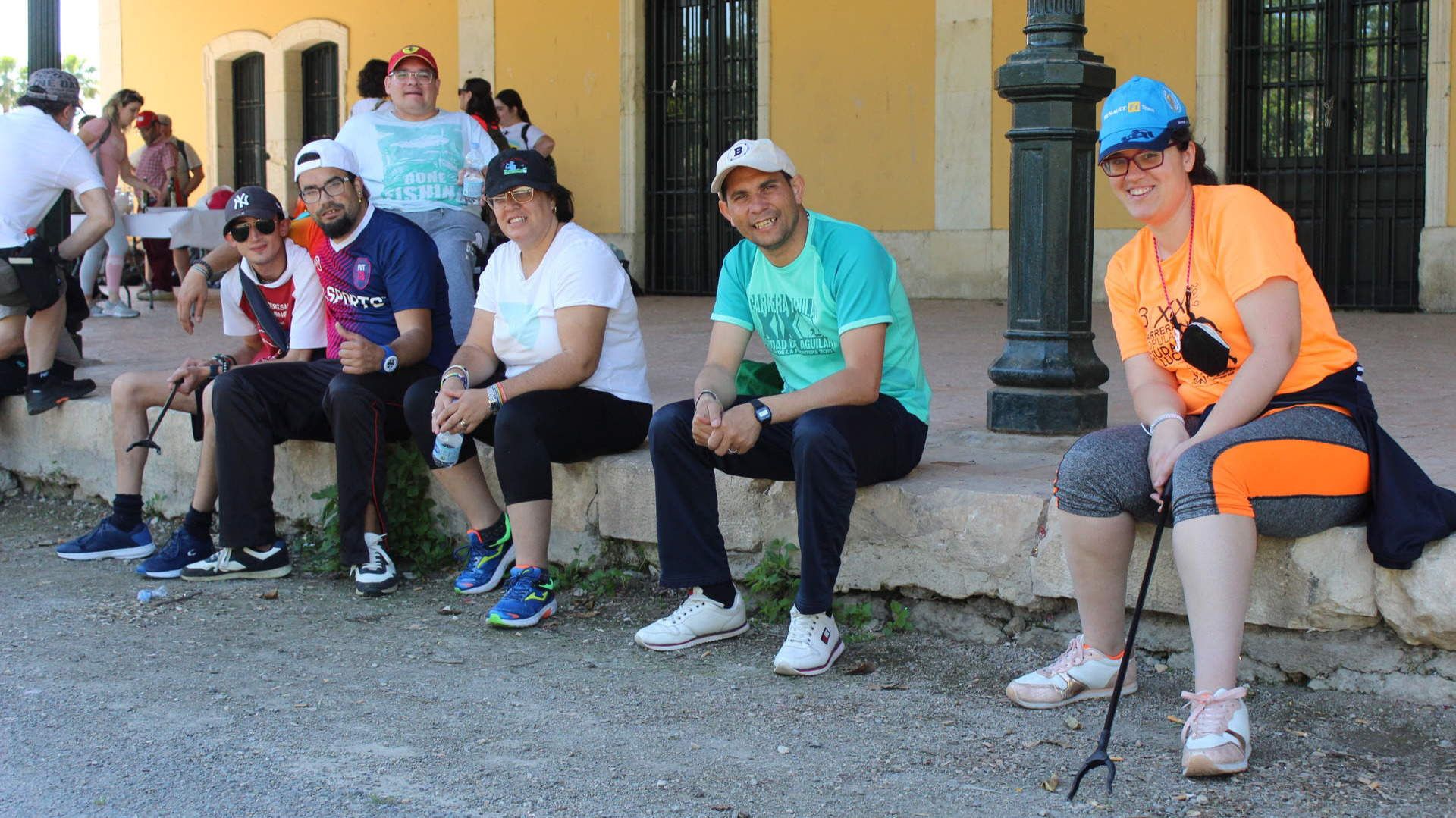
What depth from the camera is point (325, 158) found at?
5.02 meters

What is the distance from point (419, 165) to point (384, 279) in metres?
1.31

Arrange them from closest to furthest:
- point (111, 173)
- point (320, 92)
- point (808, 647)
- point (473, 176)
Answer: point (808, 647) → point (473, 176) → point (111, 173) → point (320, 92)

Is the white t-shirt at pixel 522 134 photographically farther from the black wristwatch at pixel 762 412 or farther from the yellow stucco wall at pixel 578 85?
the black wristwatch at pixel 762 412

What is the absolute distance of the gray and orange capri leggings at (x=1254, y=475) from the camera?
311cm

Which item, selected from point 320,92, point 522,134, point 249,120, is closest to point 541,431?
point 522,134

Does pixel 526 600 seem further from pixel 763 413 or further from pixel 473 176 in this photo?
pixel 473 176

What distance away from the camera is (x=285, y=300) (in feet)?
17.5

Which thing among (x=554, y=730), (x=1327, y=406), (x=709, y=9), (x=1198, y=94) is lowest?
(x=554, y=730)

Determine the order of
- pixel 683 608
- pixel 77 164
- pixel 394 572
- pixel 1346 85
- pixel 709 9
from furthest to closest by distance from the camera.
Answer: pixel 709 9 → pixel 1346 85 → pixel 77 164 → pixel 394 572 → pixel 683 608

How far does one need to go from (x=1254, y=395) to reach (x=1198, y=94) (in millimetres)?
7781

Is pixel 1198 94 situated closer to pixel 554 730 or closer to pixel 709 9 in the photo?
pixel 709 9

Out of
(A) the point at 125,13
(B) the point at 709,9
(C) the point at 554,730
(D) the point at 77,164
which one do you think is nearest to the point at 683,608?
(C) the point at 554,730

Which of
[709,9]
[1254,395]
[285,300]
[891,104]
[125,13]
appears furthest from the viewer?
[125,13]

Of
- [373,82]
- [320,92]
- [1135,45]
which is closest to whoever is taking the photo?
[373,82]
